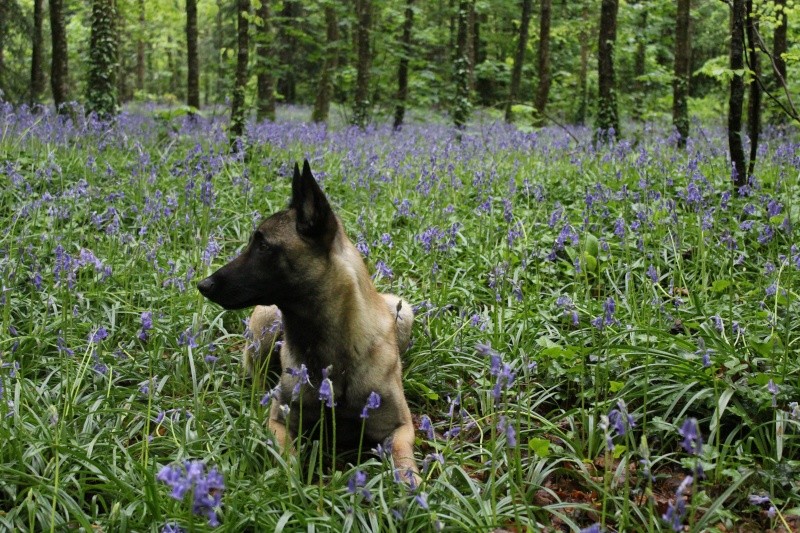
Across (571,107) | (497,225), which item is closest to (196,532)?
(497,225)

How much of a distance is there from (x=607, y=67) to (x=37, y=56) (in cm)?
1106

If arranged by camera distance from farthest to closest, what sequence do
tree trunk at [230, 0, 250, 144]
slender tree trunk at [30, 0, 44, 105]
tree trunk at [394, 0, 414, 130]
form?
1. tree trunk at [394, 0, 414, 130]
2. slender tree trunk at [30, 0, 44, 105]
3. tree trunk at [230, 0, 250, 144]

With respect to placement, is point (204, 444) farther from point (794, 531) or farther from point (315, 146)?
point (315, 146)

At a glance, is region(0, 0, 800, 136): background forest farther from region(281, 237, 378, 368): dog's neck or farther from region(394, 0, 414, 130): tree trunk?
region(281, 237, 378, 368): dog's neck

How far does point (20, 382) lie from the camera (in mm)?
3309

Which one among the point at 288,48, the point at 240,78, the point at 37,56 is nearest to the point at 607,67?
the point at 240,78

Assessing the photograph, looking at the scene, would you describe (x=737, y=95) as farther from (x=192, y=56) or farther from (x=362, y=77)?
(x=192, y=56)

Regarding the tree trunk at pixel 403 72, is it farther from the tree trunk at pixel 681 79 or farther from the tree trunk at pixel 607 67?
the tree trunk at pixel 681 79

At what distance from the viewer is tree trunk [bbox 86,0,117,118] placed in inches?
403

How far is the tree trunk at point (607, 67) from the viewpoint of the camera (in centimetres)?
1151

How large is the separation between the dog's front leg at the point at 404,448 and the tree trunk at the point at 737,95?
13.6ft

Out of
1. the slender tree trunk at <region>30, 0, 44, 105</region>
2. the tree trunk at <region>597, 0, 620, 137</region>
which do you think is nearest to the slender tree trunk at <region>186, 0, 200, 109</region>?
the slender tree trunk at <region>30, 0, 44, 105</region>

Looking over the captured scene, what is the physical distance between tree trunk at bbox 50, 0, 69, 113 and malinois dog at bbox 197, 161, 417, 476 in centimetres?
918

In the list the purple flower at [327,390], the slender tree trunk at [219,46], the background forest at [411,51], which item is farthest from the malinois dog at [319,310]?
the slender tree trunk at [219,46]
